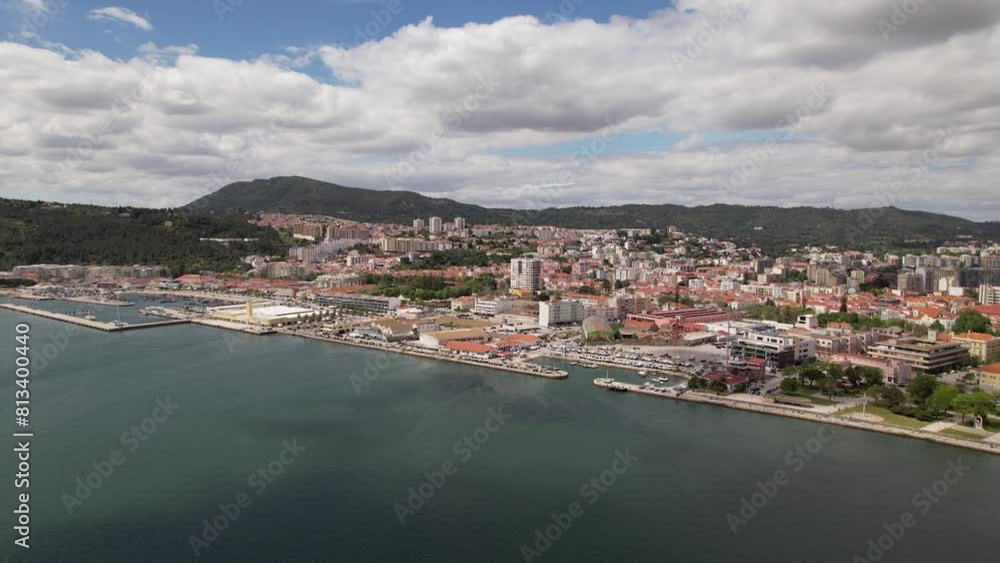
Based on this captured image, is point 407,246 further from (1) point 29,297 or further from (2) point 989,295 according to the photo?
(2) point 989,295

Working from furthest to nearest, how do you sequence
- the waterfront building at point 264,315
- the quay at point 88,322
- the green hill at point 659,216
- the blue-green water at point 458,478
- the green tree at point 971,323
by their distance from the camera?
the green hill at point 659,216 → the waterfront building at point 264,315 → the quay at point 88,322 → the green tree at point 971,323 → the blue-green water at point 458,478

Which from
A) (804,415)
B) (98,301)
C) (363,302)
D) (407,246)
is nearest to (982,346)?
(804,415)

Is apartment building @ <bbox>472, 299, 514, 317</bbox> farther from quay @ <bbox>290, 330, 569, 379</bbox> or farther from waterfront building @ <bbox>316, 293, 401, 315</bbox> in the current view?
quay @ <bbox>290, 330, 569, 379</bbox>

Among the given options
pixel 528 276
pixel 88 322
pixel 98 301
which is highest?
pixel 528 276

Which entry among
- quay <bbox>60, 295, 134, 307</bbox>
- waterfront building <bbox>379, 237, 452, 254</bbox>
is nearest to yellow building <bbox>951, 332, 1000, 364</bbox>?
quay <bbox>60, 295, 134, 307</bbox>

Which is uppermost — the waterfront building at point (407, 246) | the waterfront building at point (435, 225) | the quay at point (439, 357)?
the waterfront building at point (435, 225)

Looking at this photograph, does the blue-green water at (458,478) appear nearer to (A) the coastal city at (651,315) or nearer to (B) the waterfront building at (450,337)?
(A) the coastal city at (651,315)

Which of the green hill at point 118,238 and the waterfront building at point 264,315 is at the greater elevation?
the green hill at point 118,238

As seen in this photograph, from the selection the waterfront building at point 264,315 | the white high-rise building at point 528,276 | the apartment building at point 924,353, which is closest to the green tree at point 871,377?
the apartment building at point 924,353
